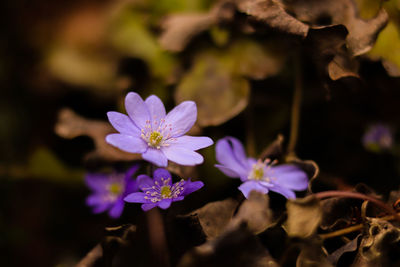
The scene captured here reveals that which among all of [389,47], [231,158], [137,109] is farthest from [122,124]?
[389,47]

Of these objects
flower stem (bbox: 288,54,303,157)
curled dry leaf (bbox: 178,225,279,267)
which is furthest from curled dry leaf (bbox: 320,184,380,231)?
flower stem (bbox: 288,54,303,157)

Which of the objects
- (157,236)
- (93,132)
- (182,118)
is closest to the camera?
A: (182,118)

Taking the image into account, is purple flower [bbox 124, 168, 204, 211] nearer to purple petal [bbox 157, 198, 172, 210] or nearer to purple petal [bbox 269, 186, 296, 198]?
purple petal [bbox 157, 198, 172, 210]

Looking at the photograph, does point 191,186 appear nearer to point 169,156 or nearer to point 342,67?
point 169,156

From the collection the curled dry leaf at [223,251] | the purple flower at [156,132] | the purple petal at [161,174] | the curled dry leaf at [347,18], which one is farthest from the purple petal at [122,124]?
the curled dry leaf at [347,18]

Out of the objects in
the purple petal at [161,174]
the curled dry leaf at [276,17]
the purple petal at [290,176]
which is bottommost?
the purple petal at [290,176]

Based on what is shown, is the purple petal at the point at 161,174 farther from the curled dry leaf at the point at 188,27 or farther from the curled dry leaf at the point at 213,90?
the curled dry leaf at the point at 188,27
